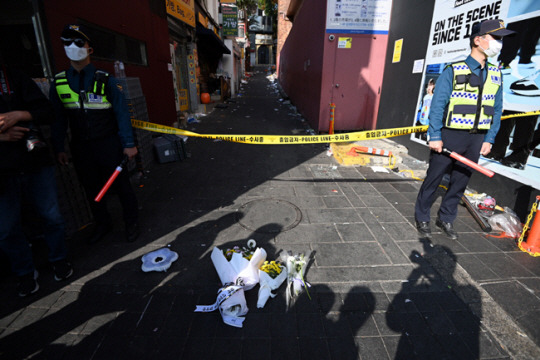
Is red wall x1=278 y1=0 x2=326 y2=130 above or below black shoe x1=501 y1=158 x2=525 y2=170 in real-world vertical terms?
above

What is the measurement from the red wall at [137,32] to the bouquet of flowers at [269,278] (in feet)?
13.6

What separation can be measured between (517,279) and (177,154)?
630cm

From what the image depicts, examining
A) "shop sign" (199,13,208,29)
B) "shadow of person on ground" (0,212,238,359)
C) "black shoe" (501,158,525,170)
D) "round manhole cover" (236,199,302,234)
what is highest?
"shop sign" (199,13,208,29)

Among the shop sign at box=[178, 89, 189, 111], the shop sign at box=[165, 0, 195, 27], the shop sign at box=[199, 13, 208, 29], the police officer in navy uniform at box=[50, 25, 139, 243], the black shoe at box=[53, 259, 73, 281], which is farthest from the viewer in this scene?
the shop sign at box=[199, 13, 208, 29]

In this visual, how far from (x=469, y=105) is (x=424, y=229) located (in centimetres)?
160

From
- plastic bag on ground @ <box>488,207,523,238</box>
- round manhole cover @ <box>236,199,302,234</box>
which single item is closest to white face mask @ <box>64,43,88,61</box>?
round manhole cover @ <box>236,199,302,234</box>

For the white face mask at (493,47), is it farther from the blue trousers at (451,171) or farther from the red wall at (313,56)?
the red wall at (313,56)

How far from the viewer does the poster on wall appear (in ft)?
26.8

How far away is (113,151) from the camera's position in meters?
3.18

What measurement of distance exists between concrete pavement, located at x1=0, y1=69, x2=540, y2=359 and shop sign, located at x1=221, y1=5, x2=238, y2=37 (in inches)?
685

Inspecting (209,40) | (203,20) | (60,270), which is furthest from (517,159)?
(203,20)

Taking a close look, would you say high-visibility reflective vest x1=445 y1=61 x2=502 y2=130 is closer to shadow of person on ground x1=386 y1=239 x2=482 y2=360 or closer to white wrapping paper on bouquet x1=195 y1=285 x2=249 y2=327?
shadow of person on ground x1=386 y1=239 x2=482 y2=360

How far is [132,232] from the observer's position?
3.47 metres

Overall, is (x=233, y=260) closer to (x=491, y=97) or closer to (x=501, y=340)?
(x=501, y=340)
